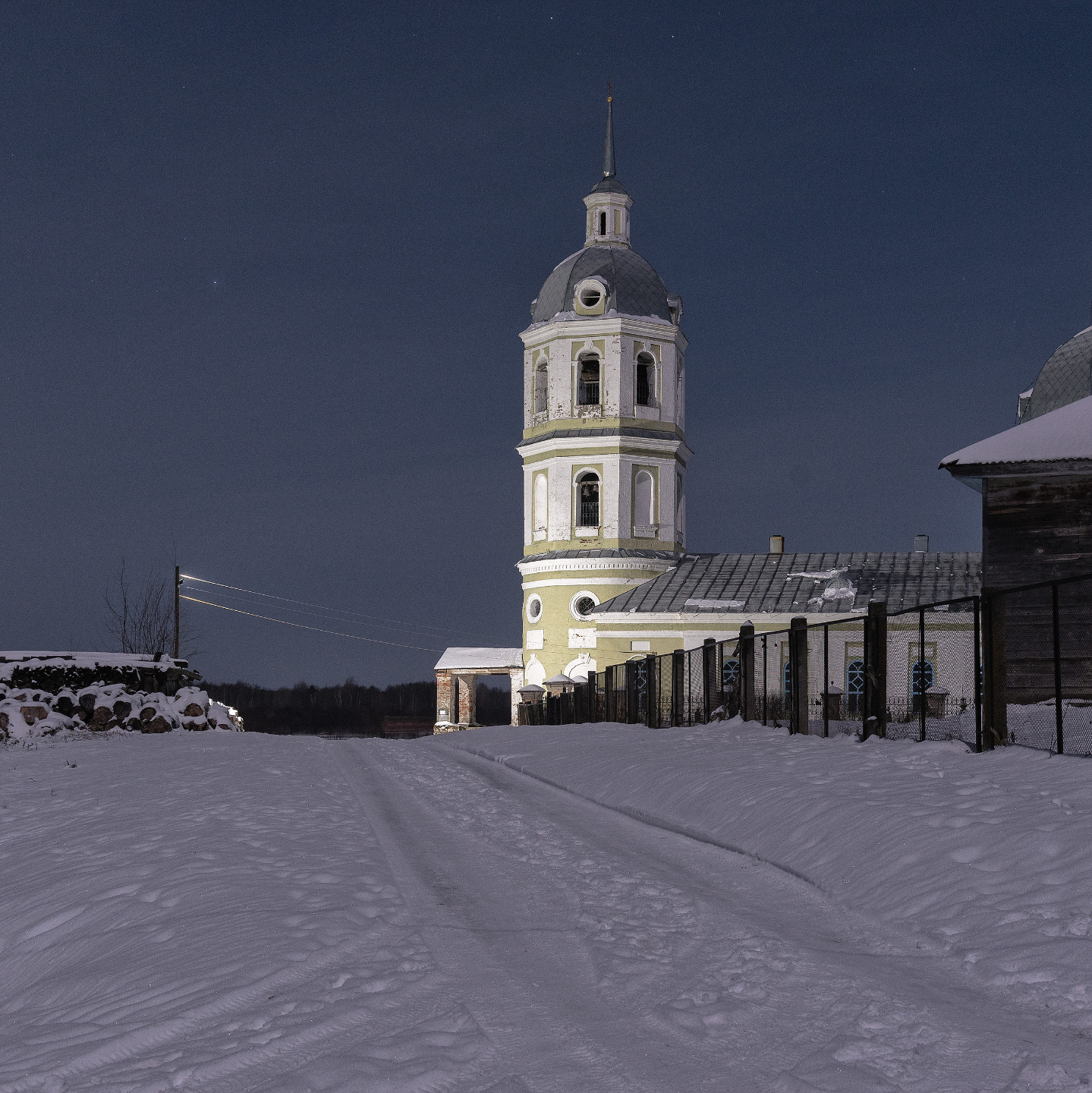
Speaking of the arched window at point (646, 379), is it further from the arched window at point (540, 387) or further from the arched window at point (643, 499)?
the arched window at point (540, 387)

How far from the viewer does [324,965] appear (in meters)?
6.05

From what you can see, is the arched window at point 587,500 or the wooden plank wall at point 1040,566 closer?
the wooden plank wall at point 1040,566

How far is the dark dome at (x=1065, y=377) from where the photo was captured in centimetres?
3397

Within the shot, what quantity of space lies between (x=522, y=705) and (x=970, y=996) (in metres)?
41.1

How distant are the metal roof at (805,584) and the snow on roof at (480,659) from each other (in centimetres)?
1195

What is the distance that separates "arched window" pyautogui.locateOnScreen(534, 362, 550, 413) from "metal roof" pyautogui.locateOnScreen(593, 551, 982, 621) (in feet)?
32.5

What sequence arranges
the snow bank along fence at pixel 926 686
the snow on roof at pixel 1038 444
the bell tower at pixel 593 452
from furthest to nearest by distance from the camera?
the bell tower at pixel 593 452 → the snow on roof at pixel 1038 444 → the snow bank along fence at pixel 926 686

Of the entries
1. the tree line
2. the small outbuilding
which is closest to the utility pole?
the small outbuilding

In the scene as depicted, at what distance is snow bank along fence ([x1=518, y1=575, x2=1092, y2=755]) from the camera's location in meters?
12.6

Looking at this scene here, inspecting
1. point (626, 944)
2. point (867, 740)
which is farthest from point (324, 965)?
point (867, 740)

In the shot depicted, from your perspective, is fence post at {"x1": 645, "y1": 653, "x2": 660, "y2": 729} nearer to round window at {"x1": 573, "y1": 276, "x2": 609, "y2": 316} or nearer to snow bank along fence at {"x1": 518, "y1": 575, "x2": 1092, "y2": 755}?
snow bank along fence at {"x1": 518, "y1": 575, "x2": 1092, "y2": 755}

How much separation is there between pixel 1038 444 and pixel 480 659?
38058mm

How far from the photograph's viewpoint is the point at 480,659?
58.2 metres

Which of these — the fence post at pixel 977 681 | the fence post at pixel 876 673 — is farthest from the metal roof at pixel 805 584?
the fence post at pixel 977 681
